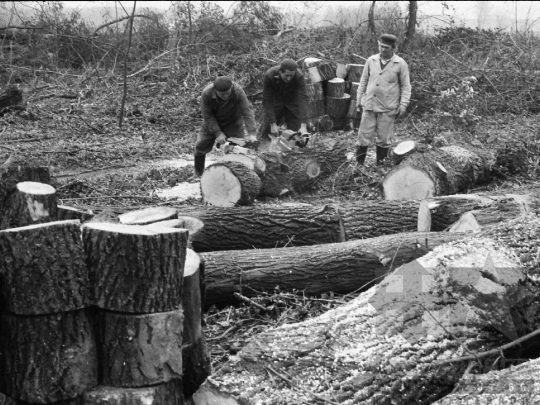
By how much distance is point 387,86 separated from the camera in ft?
31.2

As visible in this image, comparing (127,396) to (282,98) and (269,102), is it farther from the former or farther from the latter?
(282,98)

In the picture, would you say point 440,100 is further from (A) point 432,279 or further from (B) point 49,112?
(A) point 432,279

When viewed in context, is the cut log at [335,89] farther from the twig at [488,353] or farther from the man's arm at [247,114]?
the twig at [488,353]

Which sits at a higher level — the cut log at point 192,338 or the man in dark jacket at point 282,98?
the man in dark jacket at point 282,98

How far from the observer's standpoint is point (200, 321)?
3.56 meters

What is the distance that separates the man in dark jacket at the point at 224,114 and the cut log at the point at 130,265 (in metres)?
5.45

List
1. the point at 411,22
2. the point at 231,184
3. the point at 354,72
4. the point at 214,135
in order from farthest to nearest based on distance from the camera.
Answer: the point at 411,22 < the point at 354,72 < the point at 214,135 < the point at 231,184

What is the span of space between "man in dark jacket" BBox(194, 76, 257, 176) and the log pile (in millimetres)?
5428

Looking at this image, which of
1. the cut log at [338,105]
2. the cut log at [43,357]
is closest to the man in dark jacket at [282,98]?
the cut log at [338,105]

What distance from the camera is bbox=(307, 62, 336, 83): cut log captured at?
1327 cm

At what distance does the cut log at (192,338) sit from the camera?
3.45 metres

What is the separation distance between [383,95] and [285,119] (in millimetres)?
1407

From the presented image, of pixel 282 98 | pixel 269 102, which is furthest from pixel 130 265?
pixel 282 98

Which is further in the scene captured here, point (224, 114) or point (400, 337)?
point (224, 114)
